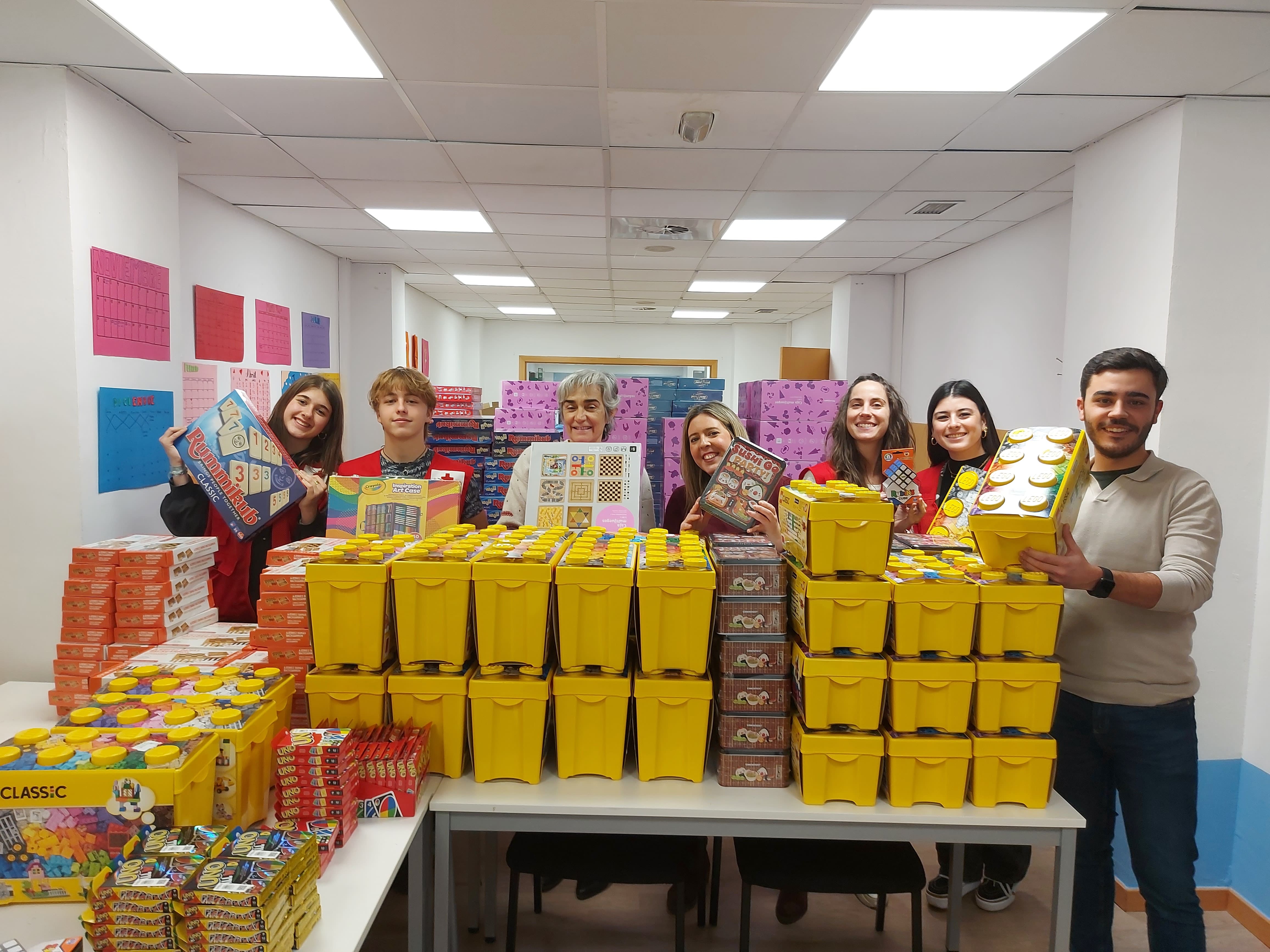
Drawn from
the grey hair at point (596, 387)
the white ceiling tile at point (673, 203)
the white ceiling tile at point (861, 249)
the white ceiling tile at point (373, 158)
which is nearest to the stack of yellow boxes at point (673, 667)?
the grey hair at point (596, 387)

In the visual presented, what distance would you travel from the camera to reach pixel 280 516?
2.81 meters

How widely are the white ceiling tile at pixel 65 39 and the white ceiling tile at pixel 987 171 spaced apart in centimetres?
343

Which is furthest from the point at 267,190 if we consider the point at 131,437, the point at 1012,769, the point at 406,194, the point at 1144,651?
the point at 1144,651

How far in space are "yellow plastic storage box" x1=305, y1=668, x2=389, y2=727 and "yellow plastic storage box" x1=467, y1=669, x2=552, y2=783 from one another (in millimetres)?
230

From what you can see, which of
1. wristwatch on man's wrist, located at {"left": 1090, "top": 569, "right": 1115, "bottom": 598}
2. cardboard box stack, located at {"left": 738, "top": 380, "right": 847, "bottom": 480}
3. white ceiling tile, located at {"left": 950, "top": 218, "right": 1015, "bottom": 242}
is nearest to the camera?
wristwatch on man's wrist, located at {"left": 1090, "top": 569, "right": 1115, "bottom": 598}

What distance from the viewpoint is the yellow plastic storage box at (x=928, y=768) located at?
1.77m

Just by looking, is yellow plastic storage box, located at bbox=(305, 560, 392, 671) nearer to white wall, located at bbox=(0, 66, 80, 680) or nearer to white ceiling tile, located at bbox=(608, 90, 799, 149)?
white wall, located at bbox=(0, 66, 80, 680)

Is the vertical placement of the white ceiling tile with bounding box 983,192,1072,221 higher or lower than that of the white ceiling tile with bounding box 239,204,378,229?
higher

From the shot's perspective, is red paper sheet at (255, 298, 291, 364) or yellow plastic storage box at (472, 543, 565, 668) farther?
red paper sheet at (255, 298, 291, 364)

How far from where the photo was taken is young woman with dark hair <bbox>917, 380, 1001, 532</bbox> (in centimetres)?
299

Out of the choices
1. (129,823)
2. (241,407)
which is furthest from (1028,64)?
(129,823)

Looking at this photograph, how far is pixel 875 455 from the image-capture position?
11.0ft

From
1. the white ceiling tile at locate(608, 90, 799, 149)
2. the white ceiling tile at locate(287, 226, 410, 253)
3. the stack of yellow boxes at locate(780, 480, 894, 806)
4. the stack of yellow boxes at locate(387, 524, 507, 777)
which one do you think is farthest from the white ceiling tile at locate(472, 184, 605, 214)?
the stack of yellow boxes at locate(780, 480, 894, 806)

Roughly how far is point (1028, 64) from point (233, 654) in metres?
3.25
